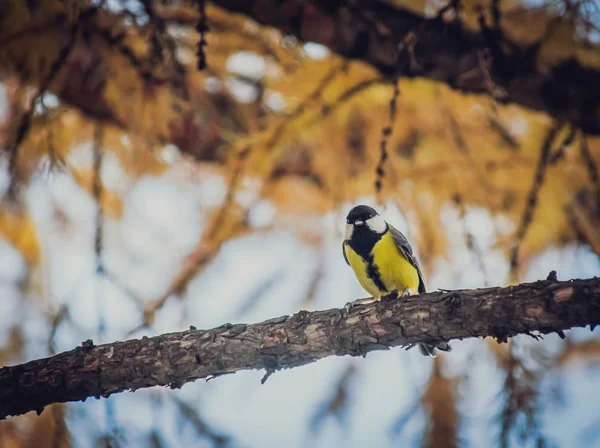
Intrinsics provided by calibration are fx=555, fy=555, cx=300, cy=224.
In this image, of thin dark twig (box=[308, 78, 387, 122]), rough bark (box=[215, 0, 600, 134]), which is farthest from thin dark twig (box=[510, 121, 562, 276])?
thin dark twig (box=[308, 78, 387, 122])

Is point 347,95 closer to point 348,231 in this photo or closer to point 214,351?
point 348,231

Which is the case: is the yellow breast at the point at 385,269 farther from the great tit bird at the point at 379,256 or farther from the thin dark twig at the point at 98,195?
the thin dark twig at the point at 98,195

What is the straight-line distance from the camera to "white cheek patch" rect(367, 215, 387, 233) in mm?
3355

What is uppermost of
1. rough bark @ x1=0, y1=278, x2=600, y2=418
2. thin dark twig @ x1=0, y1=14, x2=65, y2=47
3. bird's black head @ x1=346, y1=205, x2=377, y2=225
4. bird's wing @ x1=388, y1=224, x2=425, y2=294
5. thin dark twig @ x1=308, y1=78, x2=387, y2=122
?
thin dark twig @ x1=0, y1=14, x2=65, y2=47

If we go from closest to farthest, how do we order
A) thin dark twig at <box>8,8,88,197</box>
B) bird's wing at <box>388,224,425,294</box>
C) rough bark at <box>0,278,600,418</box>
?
rough bark at <box>0,278,600,418</box>, thin dark twig at <box>8,8,88,197</box>, bird's wing at <box>388,224,425,294</box>

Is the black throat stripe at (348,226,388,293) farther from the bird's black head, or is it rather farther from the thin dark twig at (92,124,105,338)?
the thin dark twig at (92,124,105,338)

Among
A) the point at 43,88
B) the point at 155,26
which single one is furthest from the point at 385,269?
the point at 43,88

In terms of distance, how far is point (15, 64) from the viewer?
9.02ft

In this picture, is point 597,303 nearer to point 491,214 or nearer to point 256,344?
point 256,344

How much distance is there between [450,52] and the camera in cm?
289

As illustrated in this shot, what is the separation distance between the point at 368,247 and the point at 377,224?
19 cm

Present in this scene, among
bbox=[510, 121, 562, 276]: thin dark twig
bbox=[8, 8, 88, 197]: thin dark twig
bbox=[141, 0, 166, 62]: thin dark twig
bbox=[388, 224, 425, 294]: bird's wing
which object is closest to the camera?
bbox=[8, 8, 88, 197]: thin dark twig

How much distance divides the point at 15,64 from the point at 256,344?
188 cm

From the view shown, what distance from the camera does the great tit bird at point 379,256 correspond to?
10.5 feet
